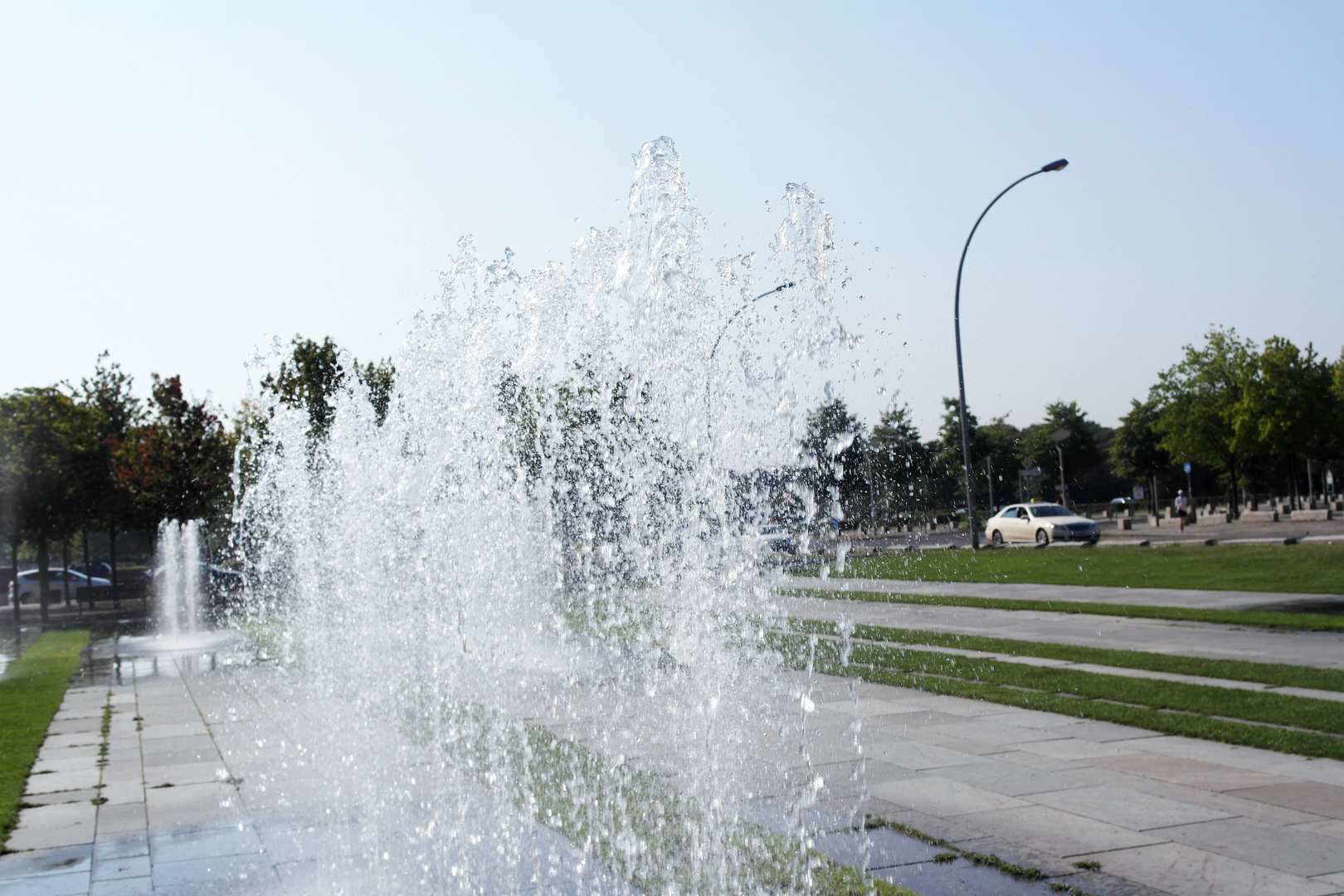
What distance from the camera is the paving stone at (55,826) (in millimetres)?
6027

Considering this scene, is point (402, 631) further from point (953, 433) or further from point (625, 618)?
point (953, 433)

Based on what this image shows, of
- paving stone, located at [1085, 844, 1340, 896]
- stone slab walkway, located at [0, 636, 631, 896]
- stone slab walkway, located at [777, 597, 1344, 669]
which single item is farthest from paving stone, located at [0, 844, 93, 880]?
stone slab walkway, located at [777, 597, 1344, 669]

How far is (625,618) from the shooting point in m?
18.9

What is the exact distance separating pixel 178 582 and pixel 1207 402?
43555mm

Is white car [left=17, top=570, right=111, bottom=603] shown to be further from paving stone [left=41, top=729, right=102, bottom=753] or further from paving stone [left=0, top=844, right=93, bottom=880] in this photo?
paving stone [left=0, top=844, right=93, bottom=880]

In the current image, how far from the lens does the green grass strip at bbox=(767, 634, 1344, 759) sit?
722cm

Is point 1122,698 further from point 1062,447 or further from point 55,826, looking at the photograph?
point 1062,447

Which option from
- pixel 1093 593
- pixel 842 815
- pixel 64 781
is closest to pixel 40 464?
pixel 64 781

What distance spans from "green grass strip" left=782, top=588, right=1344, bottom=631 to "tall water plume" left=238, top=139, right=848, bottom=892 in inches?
108

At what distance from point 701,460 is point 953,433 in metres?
57.2

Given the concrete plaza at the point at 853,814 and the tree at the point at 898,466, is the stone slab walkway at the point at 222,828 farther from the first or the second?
the tree at the point at 898,466

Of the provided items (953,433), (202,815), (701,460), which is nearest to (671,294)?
(701,460)

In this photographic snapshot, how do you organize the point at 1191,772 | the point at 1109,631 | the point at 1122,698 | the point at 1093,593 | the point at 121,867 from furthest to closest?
the point at 1093,593, the point at 1109,631, the point at 1122,698, the point at 1191,772, the point at 121,867

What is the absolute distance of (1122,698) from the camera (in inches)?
346
